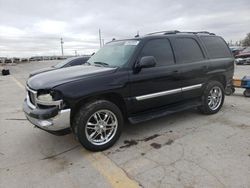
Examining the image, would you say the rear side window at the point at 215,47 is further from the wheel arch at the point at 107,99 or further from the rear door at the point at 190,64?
the wheel arch at the point at 107,99

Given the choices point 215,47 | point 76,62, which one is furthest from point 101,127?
point 76,62

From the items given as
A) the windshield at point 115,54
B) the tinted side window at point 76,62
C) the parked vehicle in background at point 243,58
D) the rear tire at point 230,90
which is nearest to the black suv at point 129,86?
the windshield at point 115,54

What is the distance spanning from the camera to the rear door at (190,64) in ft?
16.3

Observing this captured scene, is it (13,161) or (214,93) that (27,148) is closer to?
(13,161)

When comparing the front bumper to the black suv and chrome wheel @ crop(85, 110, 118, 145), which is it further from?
chrome wheel @ crop(85, 110, 118, 145)

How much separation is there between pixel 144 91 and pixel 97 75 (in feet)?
3.12

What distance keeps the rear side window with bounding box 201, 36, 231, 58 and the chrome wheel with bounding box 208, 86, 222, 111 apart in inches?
30.7

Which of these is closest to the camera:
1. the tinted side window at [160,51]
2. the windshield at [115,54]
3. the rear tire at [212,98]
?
the windshield at [115,54]

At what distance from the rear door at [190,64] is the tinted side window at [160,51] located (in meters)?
0.18

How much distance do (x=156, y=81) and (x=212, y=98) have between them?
6.21 feet

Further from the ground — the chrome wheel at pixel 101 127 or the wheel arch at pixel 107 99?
the wheel arch at pixel 107 99

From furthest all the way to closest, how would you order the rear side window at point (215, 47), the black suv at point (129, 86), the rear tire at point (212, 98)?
the rear side window at point (215, 47)
the rear tire at point (212, 98)
the black suv at point (129, 86)

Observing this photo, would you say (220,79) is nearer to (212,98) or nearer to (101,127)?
(212,98)

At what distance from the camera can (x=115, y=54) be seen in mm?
4832
